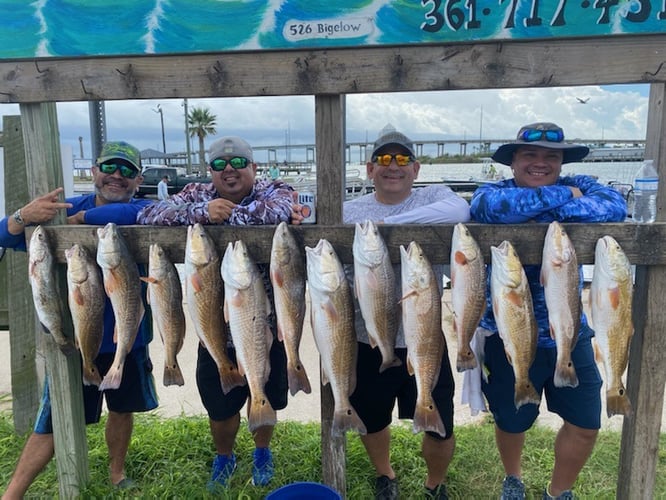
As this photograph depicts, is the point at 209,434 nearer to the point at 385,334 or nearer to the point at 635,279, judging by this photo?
the point at 385,334

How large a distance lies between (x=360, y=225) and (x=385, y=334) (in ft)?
1.71

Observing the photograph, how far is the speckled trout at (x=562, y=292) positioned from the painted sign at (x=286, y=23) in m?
0.91

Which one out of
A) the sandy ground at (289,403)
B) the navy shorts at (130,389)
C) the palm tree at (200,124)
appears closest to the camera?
the navy shorts at (130,389)

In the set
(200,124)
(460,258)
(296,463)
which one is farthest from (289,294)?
(200,124)

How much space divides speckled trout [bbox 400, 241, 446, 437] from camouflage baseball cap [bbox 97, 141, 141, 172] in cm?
193

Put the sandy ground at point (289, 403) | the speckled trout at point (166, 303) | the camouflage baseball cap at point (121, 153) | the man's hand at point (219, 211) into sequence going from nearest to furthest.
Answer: the speckled trout at point (166, 303) → the man's hand at point (219, 211) → the camouflage baseball cap at point (121, 153) → the sandy ground at point (289, 403)

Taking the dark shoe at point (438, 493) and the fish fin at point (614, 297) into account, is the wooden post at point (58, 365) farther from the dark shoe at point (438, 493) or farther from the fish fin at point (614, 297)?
the fish fin at point (614, 297)

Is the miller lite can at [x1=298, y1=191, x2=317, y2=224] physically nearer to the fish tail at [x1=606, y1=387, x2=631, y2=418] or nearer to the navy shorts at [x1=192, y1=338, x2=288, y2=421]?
the navy shorts at [x1=192, y1=338, x2=288, y2=421]

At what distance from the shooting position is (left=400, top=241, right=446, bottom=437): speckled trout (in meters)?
2.23

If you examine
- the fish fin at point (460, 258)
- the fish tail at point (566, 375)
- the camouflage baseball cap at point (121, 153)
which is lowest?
the fish tail at point (566, 375)

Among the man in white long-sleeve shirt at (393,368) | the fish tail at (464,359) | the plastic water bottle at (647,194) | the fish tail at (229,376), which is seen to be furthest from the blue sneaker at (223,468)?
the plastic water bottle at (647,194)

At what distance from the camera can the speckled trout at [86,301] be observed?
2.42 metres

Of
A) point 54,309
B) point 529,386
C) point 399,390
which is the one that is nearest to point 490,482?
point 399,390

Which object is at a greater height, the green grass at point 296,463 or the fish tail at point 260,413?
the fish tail at point 260,413
